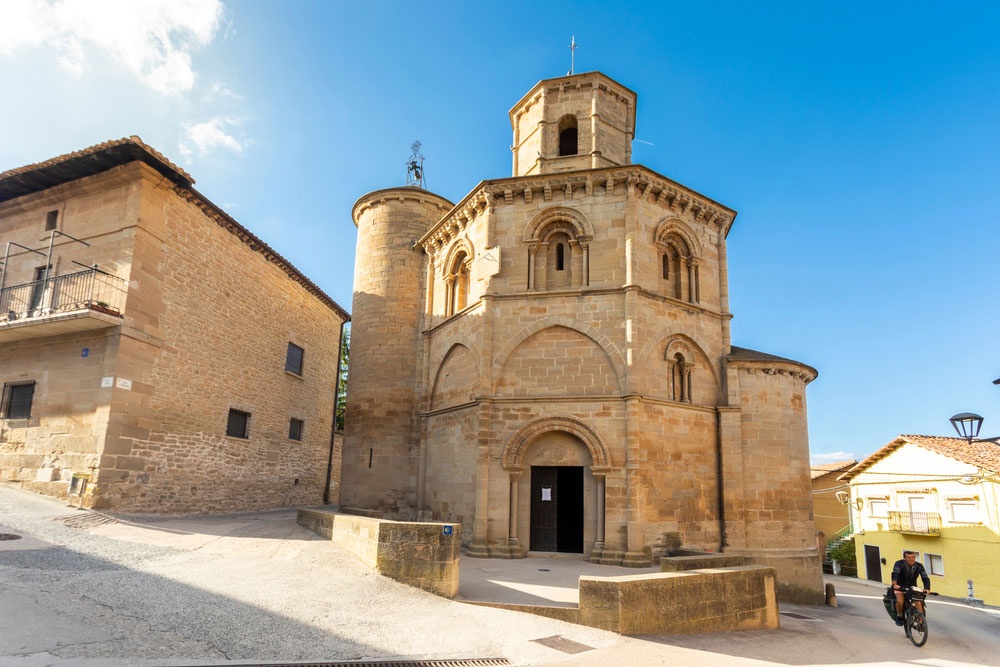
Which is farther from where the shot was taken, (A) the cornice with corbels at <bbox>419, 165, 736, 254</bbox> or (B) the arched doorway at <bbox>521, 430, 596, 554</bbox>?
(A) the cornice with corbels at <bbox>419, 165, 736, 254</bbox>

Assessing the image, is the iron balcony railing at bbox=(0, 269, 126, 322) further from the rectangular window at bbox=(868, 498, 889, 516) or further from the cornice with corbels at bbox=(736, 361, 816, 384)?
the rectangular window at bbox=(868, 498, 889, 516)

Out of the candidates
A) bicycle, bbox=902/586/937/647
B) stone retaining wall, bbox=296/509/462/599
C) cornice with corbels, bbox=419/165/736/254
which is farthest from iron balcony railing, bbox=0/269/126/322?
bicycle, bbox=902/586/937/647

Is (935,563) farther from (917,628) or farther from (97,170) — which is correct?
(97,170)

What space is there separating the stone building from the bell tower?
961 cm

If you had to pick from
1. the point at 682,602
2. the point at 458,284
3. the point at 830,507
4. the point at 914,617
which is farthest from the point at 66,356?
the point at 830,507

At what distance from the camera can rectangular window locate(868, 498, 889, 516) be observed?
1171 inches

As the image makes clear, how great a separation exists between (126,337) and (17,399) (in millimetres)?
3990

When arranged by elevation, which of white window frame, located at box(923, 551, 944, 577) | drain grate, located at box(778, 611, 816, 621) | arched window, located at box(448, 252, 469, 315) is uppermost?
arched window, located at box(448, 252, 469, 315)

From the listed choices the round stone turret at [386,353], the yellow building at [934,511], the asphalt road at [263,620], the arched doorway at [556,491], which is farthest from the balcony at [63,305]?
the yellow building at [934,511]

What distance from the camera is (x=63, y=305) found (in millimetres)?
14602

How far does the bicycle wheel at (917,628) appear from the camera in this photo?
33.8 ft

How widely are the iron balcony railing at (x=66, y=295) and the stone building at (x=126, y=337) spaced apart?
0.11ft

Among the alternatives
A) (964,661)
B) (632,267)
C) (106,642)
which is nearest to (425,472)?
(632,267)

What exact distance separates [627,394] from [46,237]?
15883 millimetres
